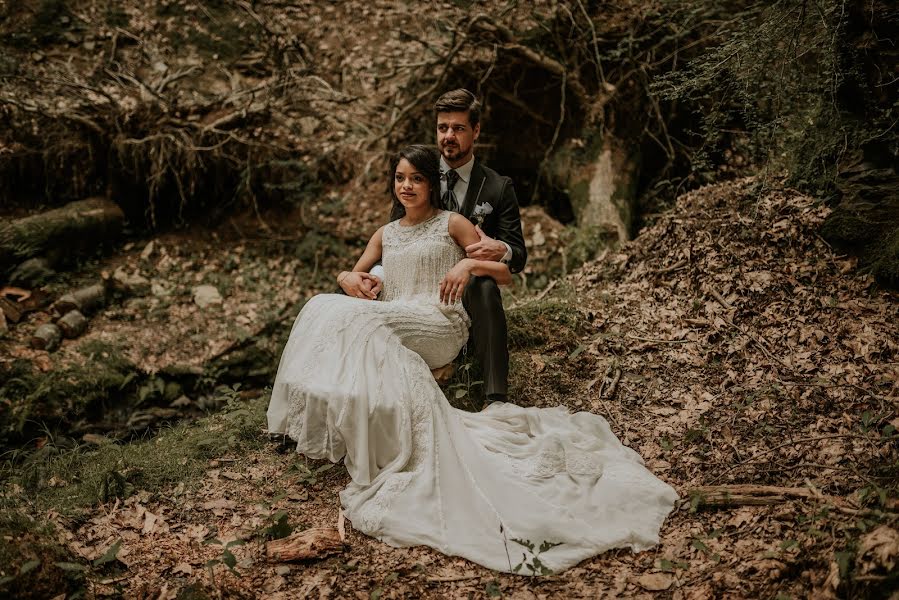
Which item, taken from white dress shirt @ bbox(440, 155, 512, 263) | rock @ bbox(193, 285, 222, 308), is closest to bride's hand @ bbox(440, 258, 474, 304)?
white dress shirt @ bbox(440, 155, 512, 263)

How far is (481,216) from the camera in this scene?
4.60 meters

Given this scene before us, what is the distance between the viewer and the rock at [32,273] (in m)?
6.76

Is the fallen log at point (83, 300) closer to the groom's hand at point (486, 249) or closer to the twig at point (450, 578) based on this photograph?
the groom's hand at point (486, 249)

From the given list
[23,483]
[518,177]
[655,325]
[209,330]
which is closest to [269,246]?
[209,330]

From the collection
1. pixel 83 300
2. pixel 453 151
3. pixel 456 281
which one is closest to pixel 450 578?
pixel 456 281

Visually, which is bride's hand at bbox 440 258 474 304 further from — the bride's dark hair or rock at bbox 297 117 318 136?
rock at bbox 297 117 318 136

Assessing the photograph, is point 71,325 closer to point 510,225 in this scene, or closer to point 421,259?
point 421,259

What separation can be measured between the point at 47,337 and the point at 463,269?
4935mm

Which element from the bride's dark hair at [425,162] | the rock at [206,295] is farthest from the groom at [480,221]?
the rock at [206,295]

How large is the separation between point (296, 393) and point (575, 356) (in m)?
2.39

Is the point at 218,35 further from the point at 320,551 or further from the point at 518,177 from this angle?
the point at 320,551

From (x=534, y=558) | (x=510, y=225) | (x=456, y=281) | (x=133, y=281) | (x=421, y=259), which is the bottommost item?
(x=534, y=558)

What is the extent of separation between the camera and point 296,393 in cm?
372

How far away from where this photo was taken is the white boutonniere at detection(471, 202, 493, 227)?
4.57 metres
